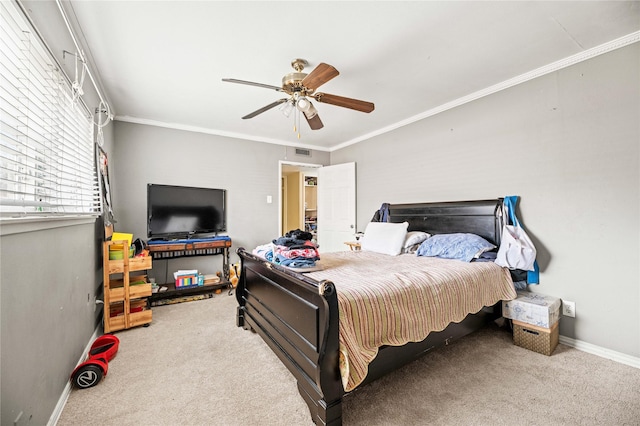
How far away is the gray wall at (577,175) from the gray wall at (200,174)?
121 inches

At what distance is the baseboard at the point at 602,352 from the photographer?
80.7 inches

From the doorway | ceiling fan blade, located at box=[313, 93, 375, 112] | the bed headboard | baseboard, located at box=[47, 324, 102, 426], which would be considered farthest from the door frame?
baseboard, located at box=[47, 324, 102, 426]

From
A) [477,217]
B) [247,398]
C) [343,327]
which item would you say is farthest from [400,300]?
[477,217]

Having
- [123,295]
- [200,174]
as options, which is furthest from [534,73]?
[123,295]

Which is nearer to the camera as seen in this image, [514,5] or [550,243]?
[514,5]

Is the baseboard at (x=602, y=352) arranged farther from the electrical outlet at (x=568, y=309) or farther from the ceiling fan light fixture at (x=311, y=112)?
the ceiling fan light fixture at (x=311, y=112)

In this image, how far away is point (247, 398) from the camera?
5.56ft

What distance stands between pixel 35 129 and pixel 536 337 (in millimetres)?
3836

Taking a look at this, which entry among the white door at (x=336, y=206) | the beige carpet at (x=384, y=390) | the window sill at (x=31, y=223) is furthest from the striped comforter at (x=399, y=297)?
the white door at (x=336, y=206)

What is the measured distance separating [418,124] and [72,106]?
3.67 m

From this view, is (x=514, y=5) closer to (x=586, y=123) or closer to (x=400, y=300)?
(x=586, y=123)

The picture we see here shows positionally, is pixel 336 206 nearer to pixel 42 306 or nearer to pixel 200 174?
pixel 200 174

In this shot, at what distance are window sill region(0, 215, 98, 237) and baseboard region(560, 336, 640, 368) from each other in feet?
12.6

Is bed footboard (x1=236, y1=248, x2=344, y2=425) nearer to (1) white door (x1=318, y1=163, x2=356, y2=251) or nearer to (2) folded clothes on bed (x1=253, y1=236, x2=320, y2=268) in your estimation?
(2) folded clothes on bed (x1=253, y1=236, x2=320, y2=268)
